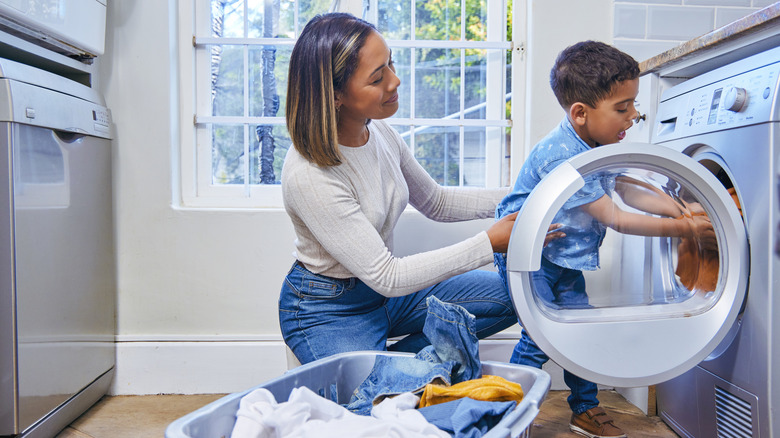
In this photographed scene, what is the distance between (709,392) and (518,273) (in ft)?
2.09

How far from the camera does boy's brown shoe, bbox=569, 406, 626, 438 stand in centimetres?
157

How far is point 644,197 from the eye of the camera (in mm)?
1322

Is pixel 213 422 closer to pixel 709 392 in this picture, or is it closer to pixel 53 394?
pixel 53 394

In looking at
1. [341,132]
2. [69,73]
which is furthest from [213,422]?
[69,73]

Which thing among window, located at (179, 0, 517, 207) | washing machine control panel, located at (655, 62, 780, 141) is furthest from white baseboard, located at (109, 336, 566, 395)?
washing machine control panel, located at (655, 62, 780, 141)

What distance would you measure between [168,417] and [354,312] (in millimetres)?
814

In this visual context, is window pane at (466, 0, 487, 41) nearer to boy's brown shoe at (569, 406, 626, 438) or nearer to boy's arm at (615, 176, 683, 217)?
boy's arm at (615, 176, 683, 217)

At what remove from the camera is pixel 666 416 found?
169 centimetres

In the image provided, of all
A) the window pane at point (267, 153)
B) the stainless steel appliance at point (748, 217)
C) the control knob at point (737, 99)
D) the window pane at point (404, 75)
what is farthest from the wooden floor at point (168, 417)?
the window pane at point (404, 75)

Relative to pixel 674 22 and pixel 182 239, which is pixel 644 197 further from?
pixel 182 239

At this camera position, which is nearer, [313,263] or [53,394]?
[313,263]

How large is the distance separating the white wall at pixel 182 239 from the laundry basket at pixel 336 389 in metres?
0.81

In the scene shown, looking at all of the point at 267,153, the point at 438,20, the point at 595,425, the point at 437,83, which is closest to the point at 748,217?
the point at 595,425

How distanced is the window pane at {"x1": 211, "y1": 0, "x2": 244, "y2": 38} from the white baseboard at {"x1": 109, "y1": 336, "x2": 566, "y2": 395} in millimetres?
1120
